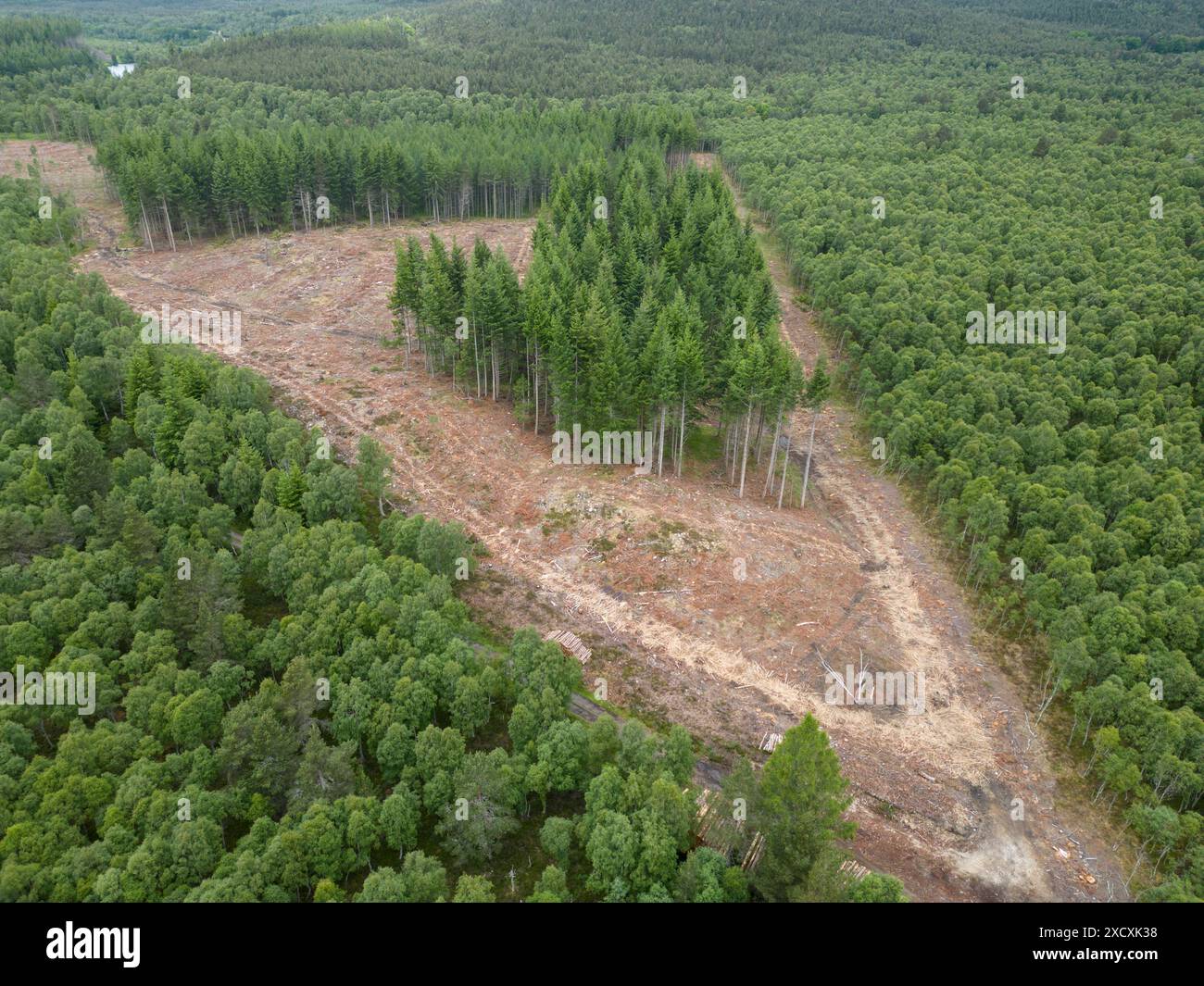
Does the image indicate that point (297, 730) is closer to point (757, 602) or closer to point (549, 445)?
point (757, 602)

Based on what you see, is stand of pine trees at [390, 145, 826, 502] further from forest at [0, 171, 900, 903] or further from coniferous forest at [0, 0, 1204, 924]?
forest at [0, 171, 900, 903]

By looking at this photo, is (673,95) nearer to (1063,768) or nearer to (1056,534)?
(1056,534)

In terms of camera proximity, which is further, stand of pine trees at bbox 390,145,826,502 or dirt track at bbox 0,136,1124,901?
stand of pine trees at bbox 390,145,826,502

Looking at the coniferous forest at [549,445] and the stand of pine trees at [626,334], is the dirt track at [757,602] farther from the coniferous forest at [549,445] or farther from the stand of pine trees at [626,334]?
the stand of pine trees at [626,334]

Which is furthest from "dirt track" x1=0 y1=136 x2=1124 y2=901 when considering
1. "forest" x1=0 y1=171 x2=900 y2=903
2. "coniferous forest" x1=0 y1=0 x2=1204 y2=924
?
"forest" x1=0 y1=171 x2=900 y2=903

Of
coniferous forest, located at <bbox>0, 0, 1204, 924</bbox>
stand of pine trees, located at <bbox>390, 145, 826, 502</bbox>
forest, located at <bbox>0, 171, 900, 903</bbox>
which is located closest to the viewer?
forest, located at <bbox>0, 171, 900, 903</bbox>

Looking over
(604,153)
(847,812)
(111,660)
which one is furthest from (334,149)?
(847,812)

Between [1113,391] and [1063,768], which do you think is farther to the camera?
[1113,391]
